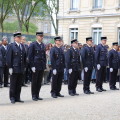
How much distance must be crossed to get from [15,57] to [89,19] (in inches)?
904

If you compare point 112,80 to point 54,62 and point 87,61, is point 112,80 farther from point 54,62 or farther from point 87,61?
point 54,62

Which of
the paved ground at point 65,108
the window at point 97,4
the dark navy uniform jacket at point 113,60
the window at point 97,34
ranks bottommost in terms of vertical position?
the paved ground at point 65,108

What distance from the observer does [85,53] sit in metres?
15.8

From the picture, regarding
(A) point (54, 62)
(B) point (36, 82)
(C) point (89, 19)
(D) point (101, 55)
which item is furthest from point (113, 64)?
(C) point (89, 19)

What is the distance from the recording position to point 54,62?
14555 mm

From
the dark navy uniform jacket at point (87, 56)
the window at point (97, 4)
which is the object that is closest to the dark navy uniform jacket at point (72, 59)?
the dark navy uniform jacket at point (87, 56)

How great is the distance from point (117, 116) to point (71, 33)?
88.4 ft

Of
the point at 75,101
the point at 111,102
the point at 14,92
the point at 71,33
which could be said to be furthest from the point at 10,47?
the point at 71,33

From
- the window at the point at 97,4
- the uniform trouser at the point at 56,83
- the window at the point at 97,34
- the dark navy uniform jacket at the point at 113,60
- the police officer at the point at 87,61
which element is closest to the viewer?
the uniform trouser at the point at 56,83

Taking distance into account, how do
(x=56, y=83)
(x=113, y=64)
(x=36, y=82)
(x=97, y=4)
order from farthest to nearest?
(x=97, y=4) < (x=113, y=64) < (x=56, y=83) < (x=36, y=82)

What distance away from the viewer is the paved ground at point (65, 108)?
1071cm

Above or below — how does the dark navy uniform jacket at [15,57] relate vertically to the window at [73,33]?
below

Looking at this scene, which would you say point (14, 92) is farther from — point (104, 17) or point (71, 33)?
point (71, 33)

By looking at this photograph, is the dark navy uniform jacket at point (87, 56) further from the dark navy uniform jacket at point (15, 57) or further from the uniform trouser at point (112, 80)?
the dark navy uniform jacket at point (15, 57)
